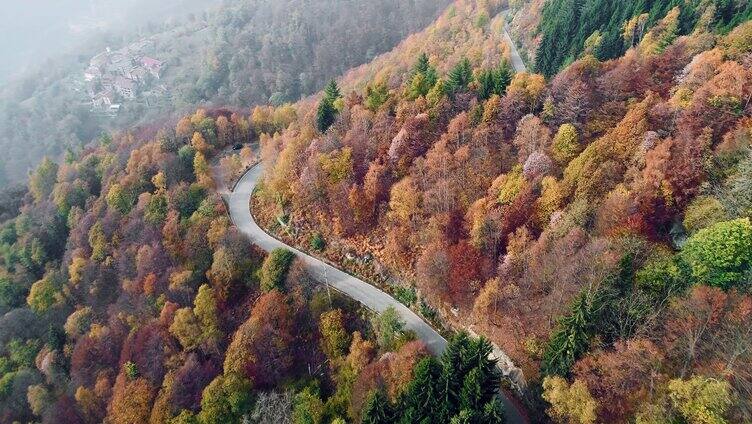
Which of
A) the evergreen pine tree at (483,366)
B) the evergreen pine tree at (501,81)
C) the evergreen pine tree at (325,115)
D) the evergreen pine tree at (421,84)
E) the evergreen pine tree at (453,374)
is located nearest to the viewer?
→ the evergreen pine tree at (483,366)

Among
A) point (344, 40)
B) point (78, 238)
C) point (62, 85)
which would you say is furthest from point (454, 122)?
point (62, 85)

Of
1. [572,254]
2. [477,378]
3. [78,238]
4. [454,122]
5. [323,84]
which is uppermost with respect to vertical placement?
[454,122]

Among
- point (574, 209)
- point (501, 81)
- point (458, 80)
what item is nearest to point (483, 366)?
point (574, 209)

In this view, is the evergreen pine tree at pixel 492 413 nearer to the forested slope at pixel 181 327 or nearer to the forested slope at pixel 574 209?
the forested slope at pixel 181 327

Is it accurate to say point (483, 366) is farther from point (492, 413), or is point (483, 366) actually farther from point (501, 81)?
point (501, 81)

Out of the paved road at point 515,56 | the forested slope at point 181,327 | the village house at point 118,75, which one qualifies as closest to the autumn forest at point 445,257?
the forested slope at point 181,327

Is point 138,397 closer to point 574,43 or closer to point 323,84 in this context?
point 574,43

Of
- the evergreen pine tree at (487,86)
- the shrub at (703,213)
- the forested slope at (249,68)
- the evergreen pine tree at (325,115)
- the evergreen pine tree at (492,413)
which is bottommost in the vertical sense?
the forested slope at (249,68)

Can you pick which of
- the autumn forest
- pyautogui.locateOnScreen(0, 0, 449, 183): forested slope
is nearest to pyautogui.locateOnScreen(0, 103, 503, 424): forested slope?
the autumn forest

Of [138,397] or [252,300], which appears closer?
[138,397]
